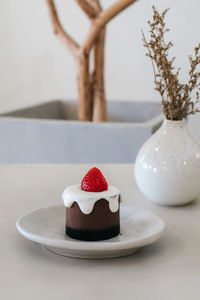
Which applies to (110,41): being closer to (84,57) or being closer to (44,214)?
(84,57)

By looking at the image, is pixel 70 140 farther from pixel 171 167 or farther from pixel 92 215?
pixel 92 215

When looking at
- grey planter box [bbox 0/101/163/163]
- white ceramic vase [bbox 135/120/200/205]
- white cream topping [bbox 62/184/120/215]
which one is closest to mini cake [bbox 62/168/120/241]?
white cream topping [bbox 62/184/120/215]

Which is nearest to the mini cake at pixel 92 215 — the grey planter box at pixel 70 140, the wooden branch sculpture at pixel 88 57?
the grey planter box at pixel 70 140

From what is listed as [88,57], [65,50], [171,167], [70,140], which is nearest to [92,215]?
[171,167]

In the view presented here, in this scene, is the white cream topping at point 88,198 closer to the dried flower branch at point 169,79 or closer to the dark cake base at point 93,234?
the dark cake base at point 93,234

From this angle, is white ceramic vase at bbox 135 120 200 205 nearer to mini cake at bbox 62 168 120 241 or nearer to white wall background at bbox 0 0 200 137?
mini cake at bbox 62 168 120 241

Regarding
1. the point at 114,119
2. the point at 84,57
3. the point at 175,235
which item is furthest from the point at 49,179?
the point at 114,119
